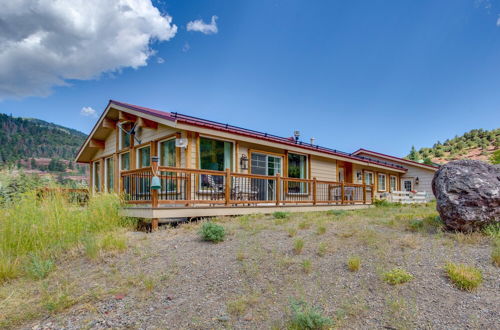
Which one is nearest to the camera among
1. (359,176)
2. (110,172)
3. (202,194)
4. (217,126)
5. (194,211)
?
(194,211)

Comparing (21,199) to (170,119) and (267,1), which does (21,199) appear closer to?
(170,119)

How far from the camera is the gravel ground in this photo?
2.89 metres

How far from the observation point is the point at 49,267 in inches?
177

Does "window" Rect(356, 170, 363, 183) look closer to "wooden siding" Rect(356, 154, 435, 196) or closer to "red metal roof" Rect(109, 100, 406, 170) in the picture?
"red metal roof" Rect(109, 100, 406, 170)

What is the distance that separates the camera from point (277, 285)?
3.53m

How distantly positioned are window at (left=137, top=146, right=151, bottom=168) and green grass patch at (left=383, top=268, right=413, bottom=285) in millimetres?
8789

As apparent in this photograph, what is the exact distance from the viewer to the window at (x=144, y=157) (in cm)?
1056

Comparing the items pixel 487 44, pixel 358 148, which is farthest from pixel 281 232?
pixel 487 44

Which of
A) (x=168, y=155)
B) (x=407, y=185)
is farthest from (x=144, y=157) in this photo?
(x=407, y=185)

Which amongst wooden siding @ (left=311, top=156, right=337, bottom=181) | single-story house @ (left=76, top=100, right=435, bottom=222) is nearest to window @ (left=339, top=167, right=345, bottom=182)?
single-story house @ (left=76, top=100, right=435, bottom=222)

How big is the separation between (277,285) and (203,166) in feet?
19.9

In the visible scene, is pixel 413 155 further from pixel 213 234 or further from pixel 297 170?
pixel 213 234

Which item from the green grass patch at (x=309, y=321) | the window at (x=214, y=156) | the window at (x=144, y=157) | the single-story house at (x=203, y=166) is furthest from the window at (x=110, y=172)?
the green grass patch at (x=309, y=321)

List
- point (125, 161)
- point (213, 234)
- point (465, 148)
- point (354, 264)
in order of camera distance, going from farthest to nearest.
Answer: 1. point (465, 148)
2. point (125, 161)
3. point (213, 234)
4. point (354, 264)
